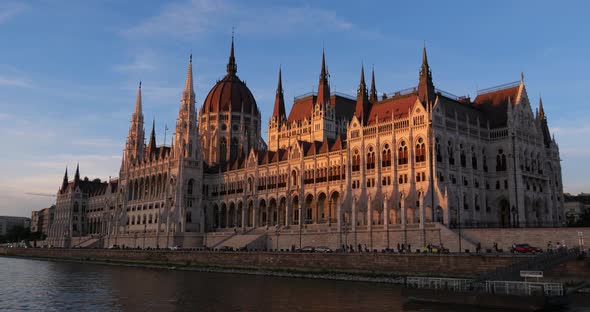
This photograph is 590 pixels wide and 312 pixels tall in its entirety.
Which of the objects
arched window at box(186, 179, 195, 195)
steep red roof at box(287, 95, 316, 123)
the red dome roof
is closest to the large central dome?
the red dome roof

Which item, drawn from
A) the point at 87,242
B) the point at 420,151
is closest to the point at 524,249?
the point at 420,151

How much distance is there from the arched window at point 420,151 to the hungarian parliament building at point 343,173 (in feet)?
0.48

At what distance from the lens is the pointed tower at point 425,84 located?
299 ft

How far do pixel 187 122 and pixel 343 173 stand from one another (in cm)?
4570

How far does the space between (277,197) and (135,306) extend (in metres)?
64.0

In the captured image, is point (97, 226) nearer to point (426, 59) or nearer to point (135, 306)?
point (426, 59)

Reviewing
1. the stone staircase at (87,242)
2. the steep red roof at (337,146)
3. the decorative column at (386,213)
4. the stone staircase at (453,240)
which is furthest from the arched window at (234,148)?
the stone staircase at (453,240)

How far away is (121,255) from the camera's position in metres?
110

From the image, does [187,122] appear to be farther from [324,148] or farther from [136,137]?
[324,148]

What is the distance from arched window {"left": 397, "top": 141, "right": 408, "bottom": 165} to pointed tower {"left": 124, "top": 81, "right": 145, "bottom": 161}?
8045 centimetres

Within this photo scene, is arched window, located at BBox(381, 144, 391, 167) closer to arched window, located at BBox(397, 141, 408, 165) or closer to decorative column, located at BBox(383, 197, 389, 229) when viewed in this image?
arched window, located at BBox(397, 141, 408, 165)

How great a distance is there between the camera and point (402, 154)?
8831 centimetres

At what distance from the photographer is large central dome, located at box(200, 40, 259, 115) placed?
148500mm

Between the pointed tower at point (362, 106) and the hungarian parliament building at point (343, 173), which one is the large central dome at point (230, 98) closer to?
the hungarian parliament building at point (343, 173)
